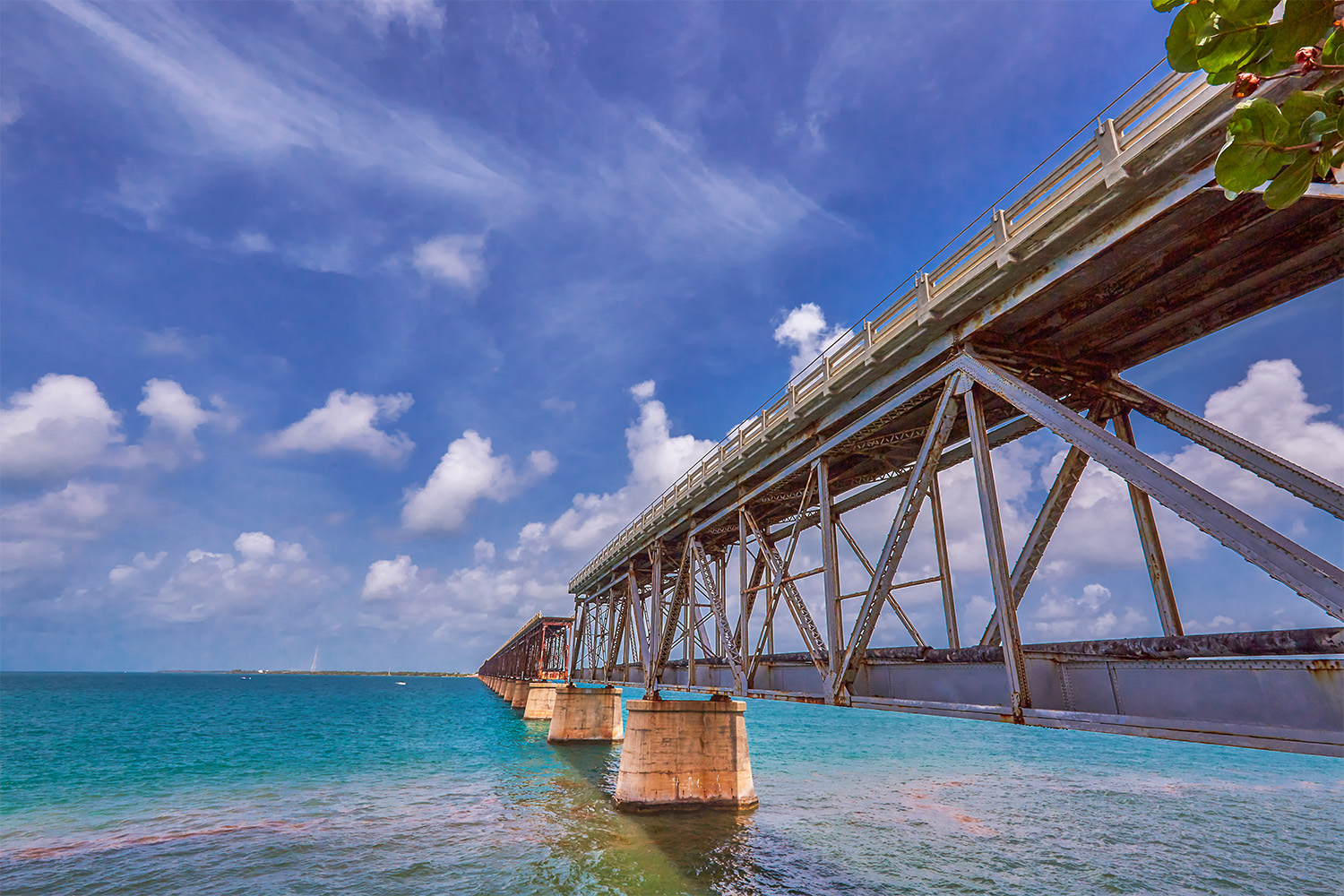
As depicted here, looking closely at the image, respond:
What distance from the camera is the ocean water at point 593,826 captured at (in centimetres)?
1888

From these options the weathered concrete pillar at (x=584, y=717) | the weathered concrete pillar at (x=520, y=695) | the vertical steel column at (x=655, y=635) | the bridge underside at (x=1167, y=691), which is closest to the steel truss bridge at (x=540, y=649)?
the weathered concrete pillar at (x=520, y=695)

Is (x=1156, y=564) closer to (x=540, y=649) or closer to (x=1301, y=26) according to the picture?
Result: (x=1301, y=26)

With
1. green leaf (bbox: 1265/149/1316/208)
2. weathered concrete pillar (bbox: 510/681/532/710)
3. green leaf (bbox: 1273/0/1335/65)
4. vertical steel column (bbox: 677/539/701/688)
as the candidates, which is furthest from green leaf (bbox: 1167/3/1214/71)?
weathered concrete pillar (bbox: 510/681/532/710)

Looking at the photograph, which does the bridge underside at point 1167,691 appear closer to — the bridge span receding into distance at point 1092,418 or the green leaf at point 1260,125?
the bridge span receding into distance at point 1092,418

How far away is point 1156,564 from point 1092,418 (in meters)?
2.80

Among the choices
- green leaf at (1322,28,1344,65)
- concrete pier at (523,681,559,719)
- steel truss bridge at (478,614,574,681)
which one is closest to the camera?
green leaf at (1322,28,1344,65)

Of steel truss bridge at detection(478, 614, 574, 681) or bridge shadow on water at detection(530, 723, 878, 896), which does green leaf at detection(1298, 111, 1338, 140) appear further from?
steel truss bridge at detection(478, 614, 574, 681)

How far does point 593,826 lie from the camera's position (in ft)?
78.5

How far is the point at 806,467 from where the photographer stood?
17703 mm

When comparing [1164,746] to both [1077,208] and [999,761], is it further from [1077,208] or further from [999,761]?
[1077,208]

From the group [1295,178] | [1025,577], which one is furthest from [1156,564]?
[1295,178]

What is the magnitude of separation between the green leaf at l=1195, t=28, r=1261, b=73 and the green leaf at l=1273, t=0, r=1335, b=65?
83 millimetres

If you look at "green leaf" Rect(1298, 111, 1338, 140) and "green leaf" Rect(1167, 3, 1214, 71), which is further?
"green leaf" Rect(1167, 3, 1214, 71)

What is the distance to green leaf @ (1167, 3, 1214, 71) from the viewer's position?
2.61 meters
